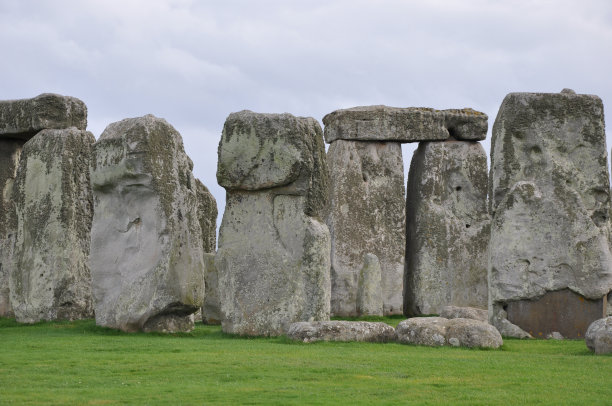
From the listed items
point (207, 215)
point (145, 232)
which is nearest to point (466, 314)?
point (145, 232)

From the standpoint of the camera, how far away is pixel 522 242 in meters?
16.6

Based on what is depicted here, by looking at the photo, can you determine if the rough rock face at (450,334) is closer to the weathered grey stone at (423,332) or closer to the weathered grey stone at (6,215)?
the weathered grey stone at (423,332)

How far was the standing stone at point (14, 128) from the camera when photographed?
20188 mm

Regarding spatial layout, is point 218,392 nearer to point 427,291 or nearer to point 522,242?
point 522,242

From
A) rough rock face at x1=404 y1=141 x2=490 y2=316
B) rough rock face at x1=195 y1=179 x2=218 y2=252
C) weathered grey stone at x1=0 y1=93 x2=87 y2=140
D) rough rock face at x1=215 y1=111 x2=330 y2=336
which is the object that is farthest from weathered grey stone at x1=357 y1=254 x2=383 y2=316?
rough rock face at x1=215 y1=111 x2=330 y2=336

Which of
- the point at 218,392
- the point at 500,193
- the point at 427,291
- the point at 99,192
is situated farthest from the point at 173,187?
the point at 427,291

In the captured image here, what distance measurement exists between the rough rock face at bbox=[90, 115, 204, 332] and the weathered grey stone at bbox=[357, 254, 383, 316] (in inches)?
278

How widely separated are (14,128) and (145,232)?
6.15m

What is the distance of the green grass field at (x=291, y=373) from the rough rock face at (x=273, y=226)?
0.97 metres

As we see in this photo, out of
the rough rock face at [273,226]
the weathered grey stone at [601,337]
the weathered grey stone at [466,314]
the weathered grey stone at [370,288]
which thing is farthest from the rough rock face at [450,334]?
the weathered grey stone at [370,288]

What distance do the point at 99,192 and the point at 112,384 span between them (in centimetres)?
691

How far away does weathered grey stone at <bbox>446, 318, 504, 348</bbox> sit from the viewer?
13.6 m

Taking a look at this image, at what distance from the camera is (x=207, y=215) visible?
22.9 meters

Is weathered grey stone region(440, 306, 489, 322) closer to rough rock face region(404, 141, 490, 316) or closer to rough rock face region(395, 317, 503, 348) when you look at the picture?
rough rock face region(395, 317, 503, 348)
